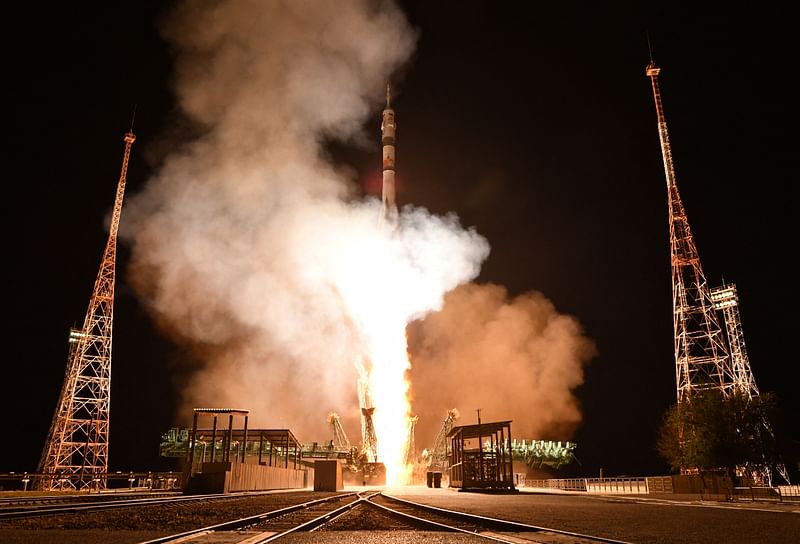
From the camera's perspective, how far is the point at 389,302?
6625 centimetres

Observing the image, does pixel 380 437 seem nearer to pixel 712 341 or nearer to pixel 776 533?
pixel 712 341

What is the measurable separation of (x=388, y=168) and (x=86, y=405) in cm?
4368

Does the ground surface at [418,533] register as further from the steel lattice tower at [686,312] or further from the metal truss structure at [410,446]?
the metal truss structure at [410,446]

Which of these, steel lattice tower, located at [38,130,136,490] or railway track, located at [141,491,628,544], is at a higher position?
steel lattice tower, located at [38,130,136,490]

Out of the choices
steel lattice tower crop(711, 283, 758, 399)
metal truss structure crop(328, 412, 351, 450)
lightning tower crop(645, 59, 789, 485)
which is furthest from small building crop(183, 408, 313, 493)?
steel lattice tower crop(711, 283, 758, 399)

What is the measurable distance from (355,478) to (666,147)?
161 ft

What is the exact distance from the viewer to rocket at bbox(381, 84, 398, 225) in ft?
228

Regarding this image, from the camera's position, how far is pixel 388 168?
7194cm

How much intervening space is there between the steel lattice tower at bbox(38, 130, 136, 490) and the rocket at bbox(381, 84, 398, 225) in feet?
97.6

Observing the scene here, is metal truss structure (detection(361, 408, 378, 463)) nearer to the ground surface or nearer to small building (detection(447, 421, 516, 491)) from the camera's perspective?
small building (detection(447, 421, 516, 491))

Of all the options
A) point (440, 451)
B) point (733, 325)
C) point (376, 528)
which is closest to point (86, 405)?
point (440, 451)

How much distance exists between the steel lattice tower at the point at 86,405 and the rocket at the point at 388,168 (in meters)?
29.7

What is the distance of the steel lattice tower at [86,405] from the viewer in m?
54.4

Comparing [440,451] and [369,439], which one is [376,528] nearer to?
[369,439]
